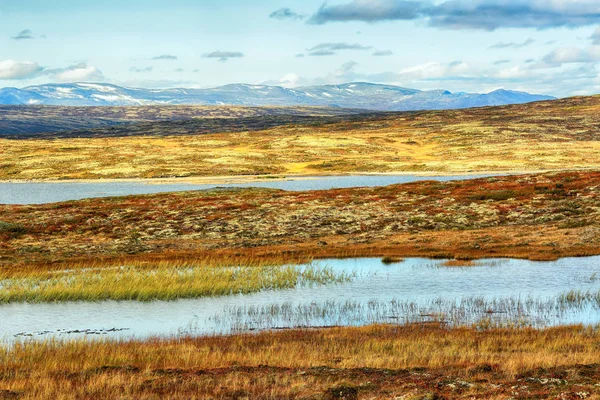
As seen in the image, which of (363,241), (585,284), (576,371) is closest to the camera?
(576,371)

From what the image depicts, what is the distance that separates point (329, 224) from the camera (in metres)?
63.7

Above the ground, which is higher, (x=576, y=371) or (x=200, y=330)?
(x=576, y=371)

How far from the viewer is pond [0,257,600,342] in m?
29.7

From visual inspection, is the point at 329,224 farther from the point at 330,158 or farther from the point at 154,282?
the point at 330,158

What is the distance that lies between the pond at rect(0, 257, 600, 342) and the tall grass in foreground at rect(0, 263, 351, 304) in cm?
99

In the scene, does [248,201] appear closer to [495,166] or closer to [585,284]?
[585,284]

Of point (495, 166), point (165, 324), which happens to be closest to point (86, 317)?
point (165, 324)

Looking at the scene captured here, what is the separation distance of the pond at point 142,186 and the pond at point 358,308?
69.6 m

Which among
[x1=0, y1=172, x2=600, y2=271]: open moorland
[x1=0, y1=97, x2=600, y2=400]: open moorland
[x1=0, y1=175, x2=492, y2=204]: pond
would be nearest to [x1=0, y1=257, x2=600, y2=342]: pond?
[x1=0, y1=97, x2=600, y2=400]: open moorland

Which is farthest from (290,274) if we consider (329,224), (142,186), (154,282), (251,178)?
(251,178)

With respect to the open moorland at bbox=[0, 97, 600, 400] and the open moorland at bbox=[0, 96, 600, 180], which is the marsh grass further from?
the open moorland at bbox=[0, 96, 600, 180]

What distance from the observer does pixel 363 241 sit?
184ft

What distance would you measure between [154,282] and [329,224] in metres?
28.1

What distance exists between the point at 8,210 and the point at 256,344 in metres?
59.8
